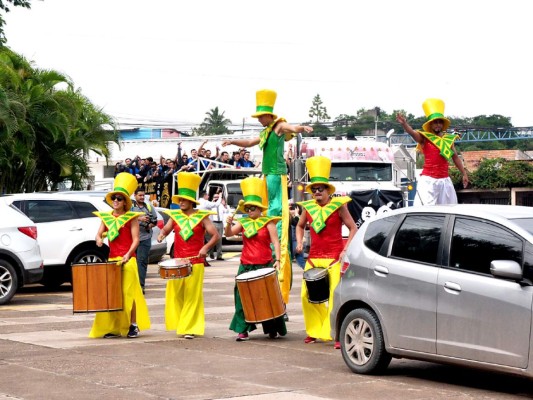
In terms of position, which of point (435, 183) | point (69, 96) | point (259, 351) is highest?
point (69, 96)

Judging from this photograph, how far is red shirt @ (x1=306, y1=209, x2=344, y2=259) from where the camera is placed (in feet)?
41.8

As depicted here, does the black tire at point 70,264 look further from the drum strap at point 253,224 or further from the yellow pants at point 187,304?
the drum strap at point 253,224

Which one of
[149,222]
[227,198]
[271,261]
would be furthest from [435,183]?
[227,198]

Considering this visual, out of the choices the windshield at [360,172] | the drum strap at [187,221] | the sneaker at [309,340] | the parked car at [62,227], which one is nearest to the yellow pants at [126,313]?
the drum strap at [187,221]

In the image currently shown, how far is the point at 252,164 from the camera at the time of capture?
117ft

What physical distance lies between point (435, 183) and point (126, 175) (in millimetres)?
3752

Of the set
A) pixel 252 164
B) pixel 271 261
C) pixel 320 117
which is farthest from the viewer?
pixel 320 117

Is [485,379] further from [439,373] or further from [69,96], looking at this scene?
[69,96]

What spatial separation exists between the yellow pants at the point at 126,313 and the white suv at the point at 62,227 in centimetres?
Result: 690

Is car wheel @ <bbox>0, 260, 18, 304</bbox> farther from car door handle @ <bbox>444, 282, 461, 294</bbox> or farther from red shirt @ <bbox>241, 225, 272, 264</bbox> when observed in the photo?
car door handle @ <bbox>444, 282, 461, 294</bbox>

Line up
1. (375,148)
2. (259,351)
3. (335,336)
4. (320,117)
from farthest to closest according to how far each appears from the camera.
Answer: (320,117)
(375,148)
(259,351)
(335,336)

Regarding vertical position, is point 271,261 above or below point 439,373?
above

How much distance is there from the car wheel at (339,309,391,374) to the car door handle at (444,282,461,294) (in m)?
0.93

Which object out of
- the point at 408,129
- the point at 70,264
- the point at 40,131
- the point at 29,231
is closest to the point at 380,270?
the point at 408,129
